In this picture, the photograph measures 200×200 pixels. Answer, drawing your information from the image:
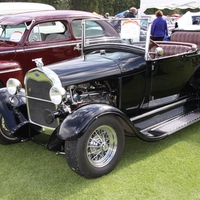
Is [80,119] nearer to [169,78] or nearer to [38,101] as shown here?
[38,101]

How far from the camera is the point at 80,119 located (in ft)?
8.76

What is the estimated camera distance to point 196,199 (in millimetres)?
2615

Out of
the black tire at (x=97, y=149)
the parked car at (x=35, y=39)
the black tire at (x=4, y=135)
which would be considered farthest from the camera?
the parked car at (x=35, y=39)

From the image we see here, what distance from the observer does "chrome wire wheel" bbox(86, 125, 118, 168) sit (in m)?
2.91

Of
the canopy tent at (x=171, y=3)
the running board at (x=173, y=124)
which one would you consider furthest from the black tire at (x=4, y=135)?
the canopy tent at (x=171, y=3)

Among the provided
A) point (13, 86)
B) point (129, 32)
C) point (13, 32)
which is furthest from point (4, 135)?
point (13, 32)

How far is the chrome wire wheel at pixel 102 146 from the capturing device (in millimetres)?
2908

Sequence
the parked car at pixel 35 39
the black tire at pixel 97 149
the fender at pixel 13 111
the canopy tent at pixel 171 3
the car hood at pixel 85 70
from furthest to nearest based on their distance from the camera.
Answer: the canopy tent at pixel 171 3
the parked car at pixel 35 39
the fender at pixel 13 111
the car hood at pixel 85 70
the black tire at pixel 97 149

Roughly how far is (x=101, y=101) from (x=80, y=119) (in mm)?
680

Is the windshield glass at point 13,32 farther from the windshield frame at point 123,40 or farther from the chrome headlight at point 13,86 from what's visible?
the chrome headlight at point 13,86

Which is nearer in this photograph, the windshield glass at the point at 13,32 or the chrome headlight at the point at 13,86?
the chrome headlight at the point at 13,86

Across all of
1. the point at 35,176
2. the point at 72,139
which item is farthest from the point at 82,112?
the point at 35,176

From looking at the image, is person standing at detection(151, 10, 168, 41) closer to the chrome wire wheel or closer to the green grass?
the green grass

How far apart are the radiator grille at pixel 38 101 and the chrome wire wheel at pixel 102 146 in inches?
19.7
